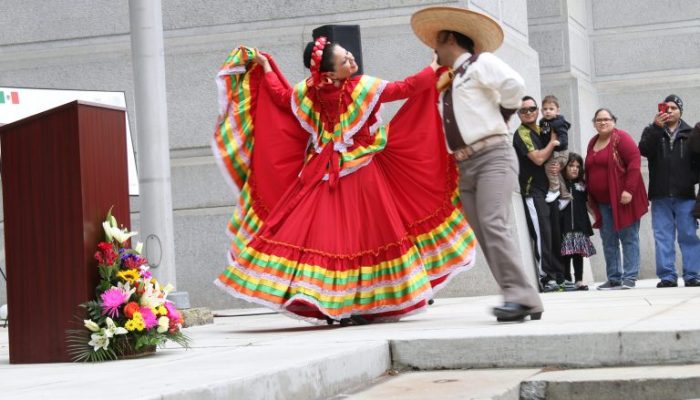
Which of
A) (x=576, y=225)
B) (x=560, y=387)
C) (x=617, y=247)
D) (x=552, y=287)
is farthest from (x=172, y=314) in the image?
(x=617, y=247)

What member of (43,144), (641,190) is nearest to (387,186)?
(43,144)

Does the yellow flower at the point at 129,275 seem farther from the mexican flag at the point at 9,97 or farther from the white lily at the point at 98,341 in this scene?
the mexican flag at the point at 9,97

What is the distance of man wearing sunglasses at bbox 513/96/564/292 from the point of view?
12773mm

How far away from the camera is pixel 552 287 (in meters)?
12.7

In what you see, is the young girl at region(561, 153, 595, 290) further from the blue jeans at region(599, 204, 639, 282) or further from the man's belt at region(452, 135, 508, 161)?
the man's belt at region(452, 135, 508, 161)

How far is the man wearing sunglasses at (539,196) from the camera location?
41.9 ft

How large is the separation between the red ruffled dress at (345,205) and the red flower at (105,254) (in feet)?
6.59

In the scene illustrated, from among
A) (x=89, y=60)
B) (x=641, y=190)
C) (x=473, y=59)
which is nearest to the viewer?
(x=473, y=59)

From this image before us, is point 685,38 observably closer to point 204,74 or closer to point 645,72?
point 645,72

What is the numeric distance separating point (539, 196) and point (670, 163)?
1.23 meters

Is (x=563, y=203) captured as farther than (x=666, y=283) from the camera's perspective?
Yes

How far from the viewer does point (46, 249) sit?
21.6 ft

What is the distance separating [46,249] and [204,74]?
6.86m

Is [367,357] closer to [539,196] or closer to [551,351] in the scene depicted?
[551,351]
